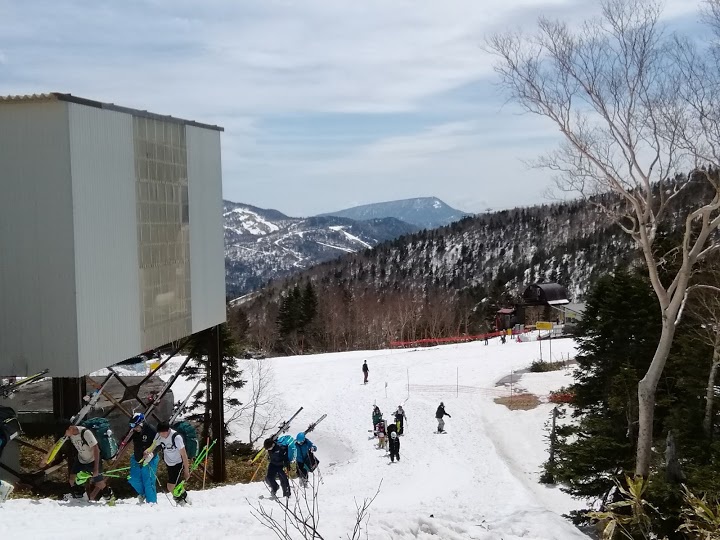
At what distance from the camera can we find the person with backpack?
959 cm

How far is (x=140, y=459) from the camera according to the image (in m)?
9.95

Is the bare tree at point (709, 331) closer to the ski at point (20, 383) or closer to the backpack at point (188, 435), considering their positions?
the backpack at point (188, 435)

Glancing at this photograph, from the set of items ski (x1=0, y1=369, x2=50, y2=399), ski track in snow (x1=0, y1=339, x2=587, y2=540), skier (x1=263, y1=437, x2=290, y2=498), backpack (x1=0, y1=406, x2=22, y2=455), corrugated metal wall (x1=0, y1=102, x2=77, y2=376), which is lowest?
ski track in snow (x1=0, y1=339, x2=587, y2=540)

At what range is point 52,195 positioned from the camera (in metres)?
10.2

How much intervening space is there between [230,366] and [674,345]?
1657 cm

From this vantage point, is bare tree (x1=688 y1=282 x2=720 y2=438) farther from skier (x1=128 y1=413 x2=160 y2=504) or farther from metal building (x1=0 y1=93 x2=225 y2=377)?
metal building (x1=0 y1=93 x2=225 y2=377)

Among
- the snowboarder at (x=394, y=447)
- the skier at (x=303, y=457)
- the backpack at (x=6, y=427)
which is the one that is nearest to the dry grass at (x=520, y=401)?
the snowboarder at (x=394, y=447)

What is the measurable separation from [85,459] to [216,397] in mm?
7309

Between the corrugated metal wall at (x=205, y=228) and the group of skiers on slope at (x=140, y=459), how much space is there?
5.38 meters

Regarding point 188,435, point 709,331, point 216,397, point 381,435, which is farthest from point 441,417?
point 188,435

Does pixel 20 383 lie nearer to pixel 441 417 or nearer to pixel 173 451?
pixel 173 451

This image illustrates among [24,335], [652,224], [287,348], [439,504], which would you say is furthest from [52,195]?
[287,348]

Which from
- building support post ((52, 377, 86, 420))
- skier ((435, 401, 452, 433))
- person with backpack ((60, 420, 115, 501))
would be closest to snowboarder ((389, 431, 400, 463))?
skier ((435, 401, 452, 433))

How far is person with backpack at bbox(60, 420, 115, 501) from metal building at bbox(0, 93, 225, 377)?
4.20 feet
